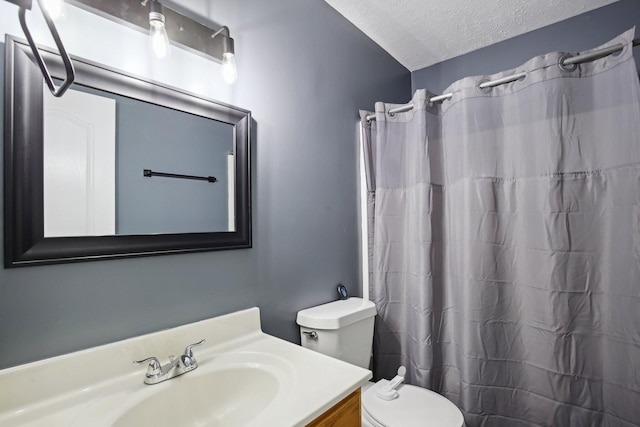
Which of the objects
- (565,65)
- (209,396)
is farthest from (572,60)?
(209,396)

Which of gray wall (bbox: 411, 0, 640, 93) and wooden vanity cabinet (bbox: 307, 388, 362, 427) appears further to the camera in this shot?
gray wall (bbox: 411, 0, 640, 93)

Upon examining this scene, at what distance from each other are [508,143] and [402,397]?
1.30 metres

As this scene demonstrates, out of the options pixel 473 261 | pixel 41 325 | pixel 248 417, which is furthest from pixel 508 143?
pixel 41 325

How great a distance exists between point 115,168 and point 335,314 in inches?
41.1

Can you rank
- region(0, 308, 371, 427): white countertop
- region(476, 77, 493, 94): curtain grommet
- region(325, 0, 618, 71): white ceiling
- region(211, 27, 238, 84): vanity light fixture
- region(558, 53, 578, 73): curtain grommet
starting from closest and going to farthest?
1. region(0, 308, 371, 427): white countertop
2. region(211, 27, 238, 84): vanity light fixture
3. region(558, 53, 578, 73): curtain grommet
4. region(476, 77, 493, 94): curtain grommet
5. region(325, 0, 618, 71): white ceiling

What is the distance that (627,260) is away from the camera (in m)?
1.29

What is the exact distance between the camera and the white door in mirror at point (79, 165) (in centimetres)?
84

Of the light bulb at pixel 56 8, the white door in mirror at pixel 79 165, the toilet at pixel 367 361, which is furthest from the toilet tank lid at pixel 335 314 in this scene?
the light bulb at pixel 56 8

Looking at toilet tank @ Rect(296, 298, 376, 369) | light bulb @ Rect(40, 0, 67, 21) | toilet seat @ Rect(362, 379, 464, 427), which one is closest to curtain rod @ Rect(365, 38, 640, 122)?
toilet tank @ Rect(296, 298, 376, 369)

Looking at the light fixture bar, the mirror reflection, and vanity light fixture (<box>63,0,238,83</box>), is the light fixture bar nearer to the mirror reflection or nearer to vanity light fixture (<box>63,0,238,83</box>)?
vanity light fixture (<box>63,0,238,83</box>)

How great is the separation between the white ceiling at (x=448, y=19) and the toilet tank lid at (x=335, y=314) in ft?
5.26

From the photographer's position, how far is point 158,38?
0.99 m

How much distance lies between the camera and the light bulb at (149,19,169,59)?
0.98 m

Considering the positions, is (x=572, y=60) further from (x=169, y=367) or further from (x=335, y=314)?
(x=169, y=367)
